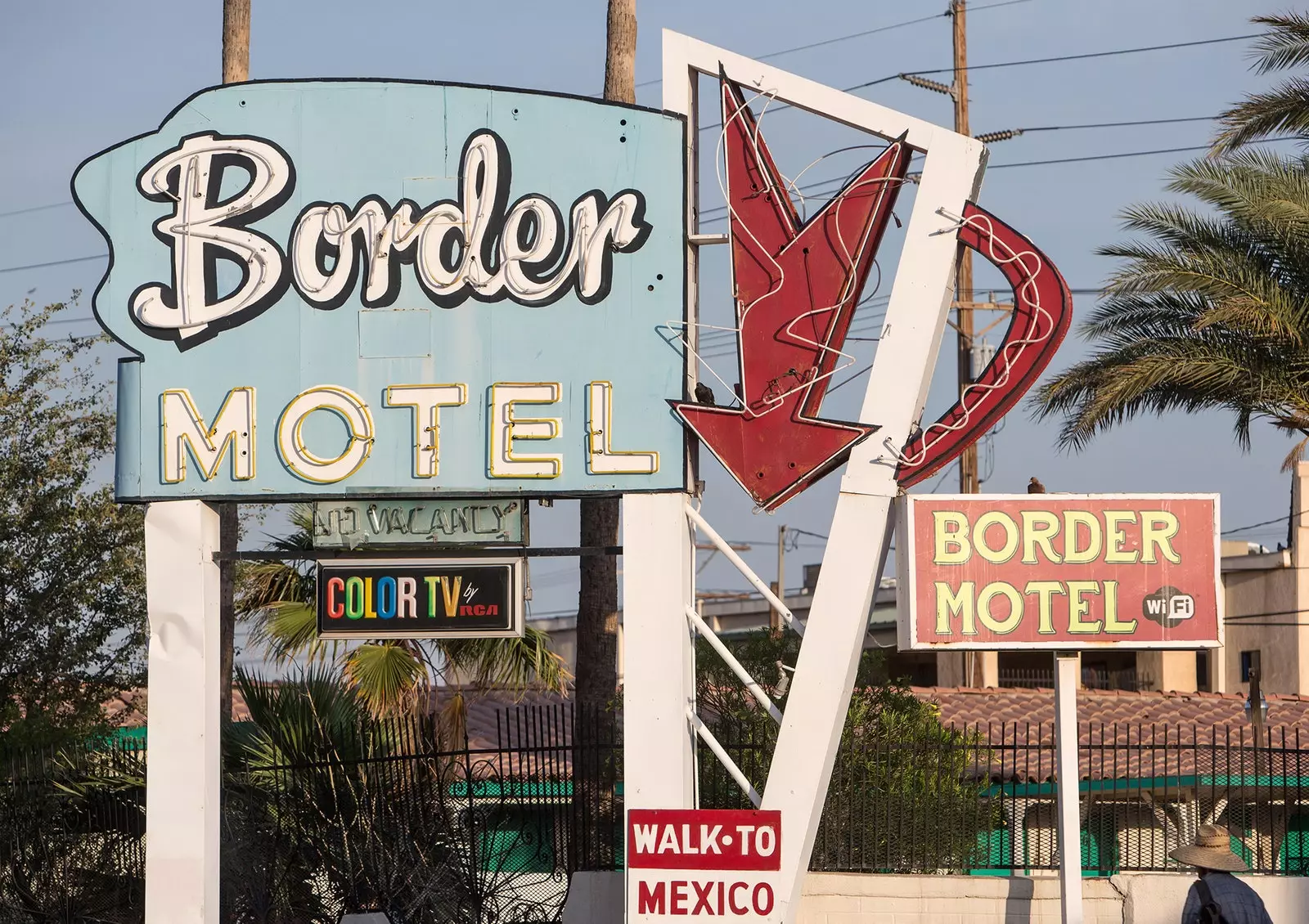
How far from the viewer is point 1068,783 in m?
12.4

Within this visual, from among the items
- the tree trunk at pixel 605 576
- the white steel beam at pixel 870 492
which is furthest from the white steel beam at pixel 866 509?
the tree trunk at pixel 605 576

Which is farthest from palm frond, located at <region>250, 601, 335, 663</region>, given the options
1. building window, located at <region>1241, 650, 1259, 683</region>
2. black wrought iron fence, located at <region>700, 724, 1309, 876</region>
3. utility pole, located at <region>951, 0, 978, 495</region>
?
building window, located at <region>1241, 650, 1259, 683</region>

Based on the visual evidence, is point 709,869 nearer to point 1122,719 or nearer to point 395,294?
point 395,294

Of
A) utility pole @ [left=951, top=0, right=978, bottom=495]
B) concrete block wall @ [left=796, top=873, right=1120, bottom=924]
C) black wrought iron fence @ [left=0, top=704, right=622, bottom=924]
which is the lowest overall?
concrete block wall @ [left=796, top=873, right=1120, bottom=924]

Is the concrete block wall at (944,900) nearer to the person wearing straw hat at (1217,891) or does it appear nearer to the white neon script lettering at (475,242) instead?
the person wearing straw hat at (1217,891)

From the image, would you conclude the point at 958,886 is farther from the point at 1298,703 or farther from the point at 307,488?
the point at 1298,703

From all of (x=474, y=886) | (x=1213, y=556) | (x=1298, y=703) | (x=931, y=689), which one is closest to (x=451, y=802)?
(x=474, y=886)

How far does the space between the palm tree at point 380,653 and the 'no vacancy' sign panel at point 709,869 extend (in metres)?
6.34

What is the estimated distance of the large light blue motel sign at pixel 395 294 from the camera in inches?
449

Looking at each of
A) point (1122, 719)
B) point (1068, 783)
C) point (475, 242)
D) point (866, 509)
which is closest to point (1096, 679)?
point (1122, 719)

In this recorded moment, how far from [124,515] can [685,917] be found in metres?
11.1

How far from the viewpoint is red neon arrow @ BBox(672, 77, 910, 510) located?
36.4 ft

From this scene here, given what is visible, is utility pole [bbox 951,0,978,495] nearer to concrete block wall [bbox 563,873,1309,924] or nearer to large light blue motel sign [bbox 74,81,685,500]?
concrete block wall [bbox 563,873,1309,924]

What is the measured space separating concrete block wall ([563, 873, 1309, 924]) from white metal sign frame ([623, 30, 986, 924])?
10.7 ft
